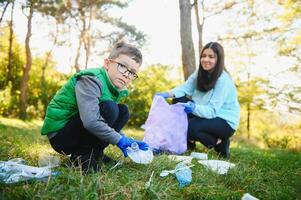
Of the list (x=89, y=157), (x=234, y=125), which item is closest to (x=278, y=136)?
(x=234, y=125)

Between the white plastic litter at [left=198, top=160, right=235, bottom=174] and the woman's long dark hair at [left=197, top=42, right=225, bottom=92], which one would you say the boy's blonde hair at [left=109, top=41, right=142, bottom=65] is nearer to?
the white plastic litter at [left=198, top=160, right=235, bottom=174]

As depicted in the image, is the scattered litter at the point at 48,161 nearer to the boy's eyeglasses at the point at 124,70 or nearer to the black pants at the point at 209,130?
the boy's eyeglasses at the point at 124,70

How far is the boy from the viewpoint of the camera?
2137mm

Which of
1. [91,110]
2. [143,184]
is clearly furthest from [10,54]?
[143,184]

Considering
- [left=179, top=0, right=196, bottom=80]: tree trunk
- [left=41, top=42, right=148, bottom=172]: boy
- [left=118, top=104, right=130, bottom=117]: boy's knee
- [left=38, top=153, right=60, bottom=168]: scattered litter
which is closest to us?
[left=41, top=42, right=148, bottom=172]: boy

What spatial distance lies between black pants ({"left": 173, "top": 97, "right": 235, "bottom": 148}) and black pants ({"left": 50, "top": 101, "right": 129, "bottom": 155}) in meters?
1.49

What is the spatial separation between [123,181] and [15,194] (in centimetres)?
66

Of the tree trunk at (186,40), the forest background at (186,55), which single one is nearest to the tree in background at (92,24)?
the forest background at (186,55)

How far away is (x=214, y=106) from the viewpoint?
3.70 m

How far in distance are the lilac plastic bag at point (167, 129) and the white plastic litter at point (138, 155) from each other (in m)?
1.07

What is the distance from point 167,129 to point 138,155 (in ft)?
3.99

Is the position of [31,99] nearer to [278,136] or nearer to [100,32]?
[100,32]

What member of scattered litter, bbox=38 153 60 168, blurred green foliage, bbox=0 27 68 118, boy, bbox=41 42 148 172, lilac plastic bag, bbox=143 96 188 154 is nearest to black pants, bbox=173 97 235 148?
lilac plastic bag, bbox=143 96 188 154

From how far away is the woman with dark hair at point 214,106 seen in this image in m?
3.71
